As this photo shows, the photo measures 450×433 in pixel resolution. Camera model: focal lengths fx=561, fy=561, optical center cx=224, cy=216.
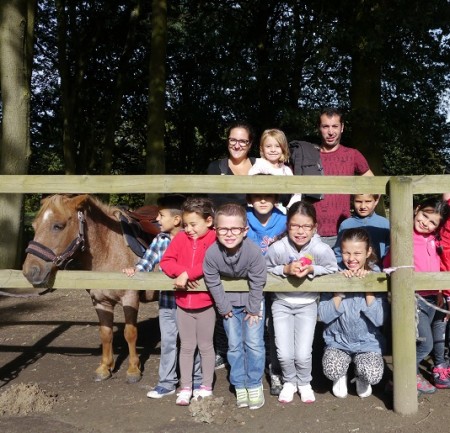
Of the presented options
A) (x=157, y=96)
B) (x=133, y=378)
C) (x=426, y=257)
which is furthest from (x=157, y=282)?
(x=157, y=96)

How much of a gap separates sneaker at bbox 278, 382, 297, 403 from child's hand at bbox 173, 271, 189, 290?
1.10 m

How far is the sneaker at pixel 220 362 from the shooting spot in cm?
519

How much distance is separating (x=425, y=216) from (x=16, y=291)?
23.4ft

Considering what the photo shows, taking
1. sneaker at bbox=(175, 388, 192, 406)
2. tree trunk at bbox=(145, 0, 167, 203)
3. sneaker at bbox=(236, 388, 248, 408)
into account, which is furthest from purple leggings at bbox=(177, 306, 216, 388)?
tree trunk at bbox=(145, 0, 167, 203)

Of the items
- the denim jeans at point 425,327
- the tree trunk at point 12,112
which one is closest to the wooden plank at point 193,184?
the denim jeans at point 425,327

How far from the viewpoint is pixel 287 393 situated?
416 centimetres

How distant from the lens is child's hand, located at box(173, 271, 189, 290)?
3883mm

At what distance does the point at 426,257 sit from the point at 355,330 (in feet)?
2.56

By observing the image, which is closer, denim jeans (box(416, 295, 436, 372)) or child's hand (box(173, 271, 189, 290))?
child's hand (box(173, 271, 189, 290))

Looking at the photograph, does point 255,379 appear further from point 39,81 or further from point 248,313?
point 39,81

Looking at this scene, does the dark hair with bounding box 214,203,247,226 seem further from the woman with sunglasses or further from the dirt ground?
the dirt ground

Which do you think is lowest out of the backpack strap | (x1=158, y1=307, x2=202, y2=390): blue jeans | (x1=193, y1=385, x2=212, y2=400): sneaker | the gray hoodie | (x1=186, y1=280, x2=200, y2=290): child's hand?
(x1=193, y1=385, x2=212, y2=400): sneaker

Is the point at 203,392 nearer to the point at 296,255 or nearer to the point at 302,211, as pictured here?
the point at 296,255

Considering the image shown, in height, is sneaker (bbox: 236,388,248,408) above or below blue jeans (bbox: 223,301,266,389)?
below
